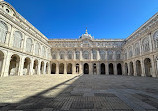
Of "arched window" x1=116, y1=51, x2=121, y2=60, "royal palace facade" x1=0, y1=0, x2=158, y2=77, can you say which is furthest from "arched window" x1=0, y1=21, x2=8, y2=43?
"arched window" x1=116, y1=51, x2=121, y2=60

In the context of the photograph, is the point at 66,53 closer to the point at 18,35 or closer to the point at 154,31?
the point at 18,35

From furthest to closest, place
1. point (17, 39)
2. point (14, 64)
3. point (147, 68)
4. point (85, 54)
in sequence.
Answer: point (85, 54) → point (147, 68) → point (14, 64) → point (17, 39)

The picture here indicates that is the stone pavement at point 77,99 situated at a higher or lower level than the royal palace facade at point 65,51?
lower

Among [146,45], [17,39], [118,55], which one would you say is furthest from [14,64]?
[118,55]

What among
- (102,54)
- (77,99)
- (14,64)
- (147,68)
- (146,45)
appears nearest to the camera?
(77,99)

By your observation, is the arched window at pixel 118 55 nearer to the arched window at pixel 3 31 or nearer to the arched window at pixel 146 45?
the arched window at pixel 146 45

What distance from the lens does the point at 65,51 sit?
33188 mm

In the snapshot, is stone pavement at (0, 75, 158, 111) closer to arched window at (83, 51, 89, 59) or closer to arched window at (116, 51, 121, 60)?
arched window at (83, 51, 89, 59)

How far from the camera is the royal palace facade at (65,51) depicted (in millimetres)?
15914

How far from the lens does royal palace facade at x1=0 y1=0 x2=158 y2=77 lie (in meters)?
15.9

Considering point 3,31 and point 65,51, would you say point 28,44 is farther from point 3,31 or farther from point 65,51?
point 65,51

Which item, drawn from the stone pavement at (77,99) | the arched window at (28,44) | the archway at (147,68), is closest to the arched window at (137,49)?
the archway at (147,68)

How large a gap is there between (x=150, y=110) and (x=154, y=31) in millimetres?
21736

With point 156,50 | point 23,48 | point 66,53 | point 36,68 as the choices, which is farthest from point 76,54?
point 156,50
